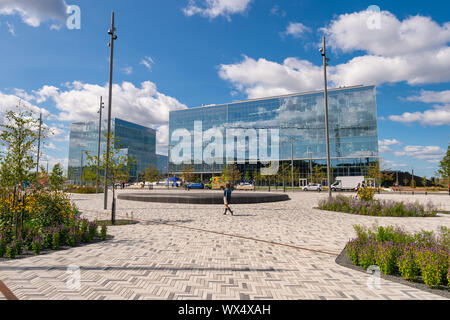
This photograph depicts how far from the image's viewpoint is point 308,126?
230 feet

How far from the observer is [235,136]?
79.4m

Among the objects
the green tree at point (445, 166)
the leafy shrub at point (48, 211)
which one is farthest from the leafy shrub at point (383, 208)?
the green tree at point (445, 166)

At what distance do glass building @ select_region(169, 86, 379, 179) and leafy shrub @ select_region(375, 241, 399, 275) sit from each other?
2232 inches

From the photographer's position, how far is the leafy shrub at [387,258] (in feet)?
16.1

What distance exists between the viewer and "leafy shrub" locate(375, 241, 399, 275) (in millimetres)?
4904

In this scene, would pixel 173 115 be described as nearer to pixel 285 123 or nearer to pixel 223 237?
pixel 285 123

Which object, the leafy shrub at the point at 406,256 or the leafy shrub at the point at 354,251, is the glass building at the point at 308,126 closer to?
the leafy shrub at the point at 406,256

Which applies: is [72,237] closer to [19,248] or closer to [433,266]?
[19,248]

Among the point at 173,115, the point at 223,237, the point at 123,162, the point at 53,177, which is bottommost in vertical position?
the point at 223,237

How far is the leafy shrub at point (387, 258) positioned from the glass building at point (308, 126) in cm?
5669

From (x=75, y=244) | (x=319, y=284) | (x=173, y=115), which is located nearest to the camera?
(x=319, y=284)

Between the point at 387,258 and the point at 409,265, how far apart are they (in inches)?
14.9
